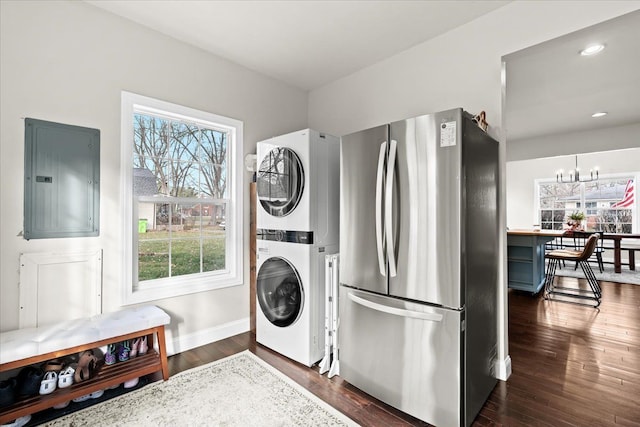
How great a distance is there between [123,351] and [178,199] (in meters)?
1.27

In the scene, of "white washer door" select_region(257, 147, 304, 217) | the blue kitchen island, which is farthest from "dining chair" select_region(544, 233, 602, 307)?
"white washer door" select_region(257, 147, 304, 217)

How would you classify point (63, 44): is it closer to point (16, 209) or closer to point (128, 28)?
point (128, 28)

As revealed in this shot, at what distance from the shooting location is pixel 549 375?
2246 mm

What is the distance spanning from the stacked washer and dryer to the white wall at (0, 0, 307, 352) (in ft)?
1.53

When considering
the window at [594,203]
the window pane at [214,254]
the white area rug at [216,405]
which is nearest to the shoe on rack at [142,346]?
the white area rug at [216,405]

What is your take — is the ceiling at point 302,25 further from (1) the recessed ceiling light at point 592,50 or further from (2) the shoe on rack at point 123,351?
(2) the shoe on rack at point 123,351

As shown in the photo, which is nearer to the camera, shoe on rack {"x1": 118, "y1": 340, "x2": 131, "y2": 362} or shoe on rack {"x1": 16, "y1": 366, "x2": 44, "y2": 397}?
shoe on rack {"x1": 16, "y1": 366, "x2": 44, "y2": 397}

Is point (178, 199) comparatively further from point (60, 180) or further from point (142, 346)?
point (142, 346)

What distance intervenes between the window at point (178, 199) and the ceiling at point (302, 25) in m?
0.64

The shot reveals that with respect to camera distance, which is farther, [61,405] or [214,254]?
[214,254]

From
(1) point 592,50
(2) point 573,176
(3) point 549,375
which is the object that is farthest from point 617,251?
(3) point 549,375

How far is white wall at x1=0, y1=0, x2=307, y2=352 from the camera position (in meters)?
1.88

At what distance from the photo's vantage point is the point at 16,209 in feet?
6.23

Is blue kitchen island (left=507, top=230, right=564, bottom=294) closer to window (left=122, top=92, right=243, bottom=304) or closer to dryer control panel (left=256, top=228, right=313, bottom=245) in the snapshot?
dryer control panel (left=256, top=228, right=313, bottom=245)
